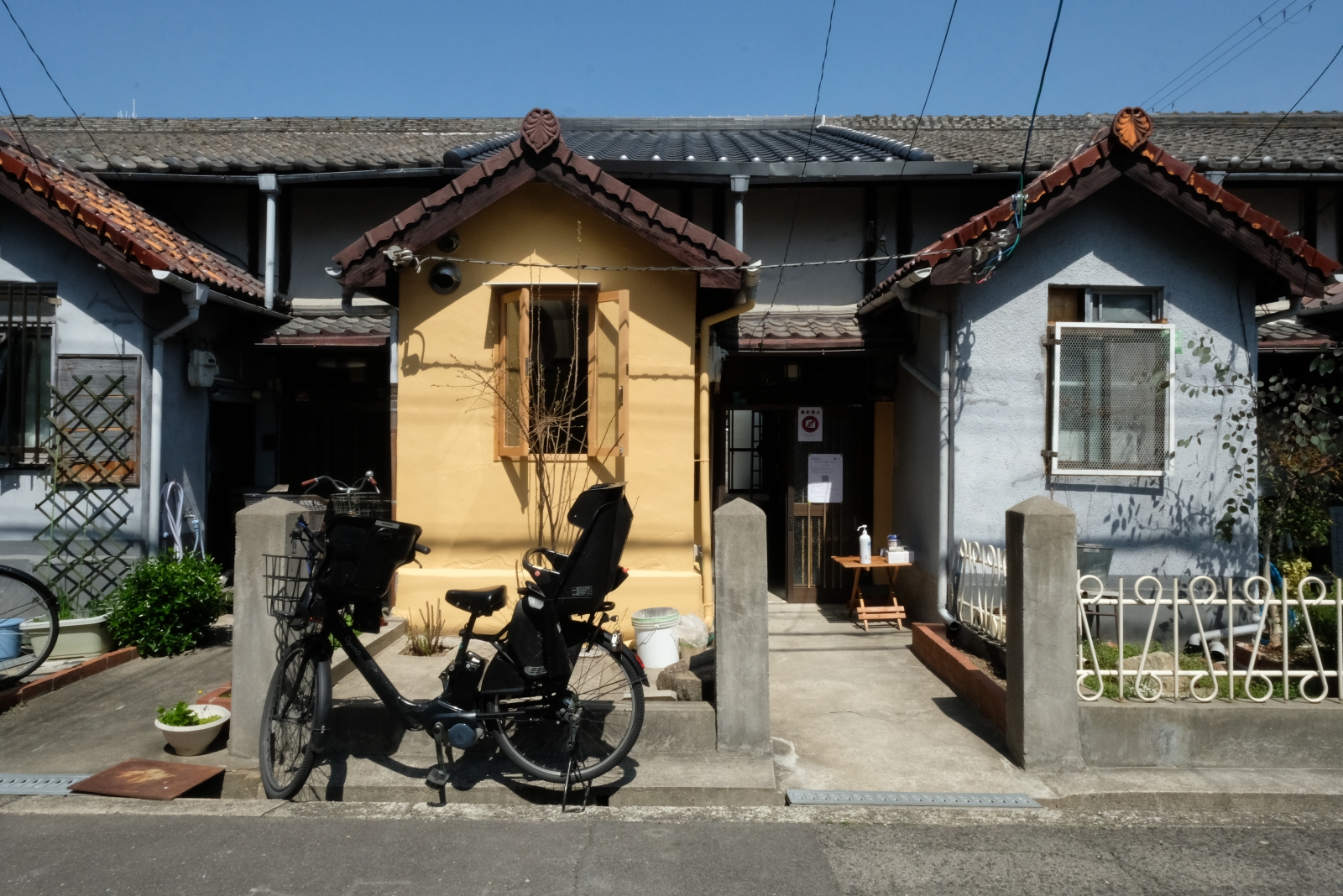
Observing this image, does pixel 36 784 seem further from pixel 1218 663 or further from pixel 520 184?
pixel 1218 663

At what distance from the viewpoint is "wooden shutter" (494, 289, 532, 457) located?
293 inches

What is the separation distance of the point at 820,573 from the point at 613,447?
12.4 feet

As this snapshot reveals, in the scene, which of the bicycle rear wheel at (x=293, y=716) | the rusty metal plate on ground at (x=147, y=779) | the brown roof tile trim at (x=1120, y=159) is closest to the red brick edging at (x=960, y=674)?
the brown roof tile trim at (x=1120, y=159)

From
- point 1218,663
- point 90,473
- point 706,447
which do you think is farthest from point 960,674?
point 90,473

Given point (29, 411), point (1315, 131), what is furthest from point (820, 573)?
point (1315, 131)

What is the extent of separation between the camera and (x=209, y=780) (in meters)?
4.93

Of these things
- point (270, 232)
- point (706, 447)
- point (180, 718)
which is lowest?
point (180, 718)

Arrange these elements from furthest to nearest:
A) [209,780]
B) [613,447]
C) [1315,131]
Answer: [1315,131] → [613,447] → [209,780]

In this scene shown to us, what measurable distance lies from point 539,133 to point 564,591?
4.08 meters

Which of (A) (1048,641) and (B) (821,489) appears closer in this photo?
(A) (1048,641)

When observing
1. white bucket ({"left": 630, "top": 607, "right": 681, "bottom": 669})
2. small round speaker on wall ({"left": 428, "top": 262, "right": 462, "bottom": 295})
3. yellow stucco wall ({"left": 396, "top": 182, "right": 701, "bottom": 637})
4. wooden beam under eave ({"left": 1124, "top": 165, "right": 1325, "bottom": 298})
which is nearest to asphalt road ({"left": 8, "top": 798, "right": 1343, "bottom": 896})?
white bucket ({"left": 630, "top": 607, "right": 681, "bottom": 669})

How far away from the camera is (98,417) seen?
8.18m

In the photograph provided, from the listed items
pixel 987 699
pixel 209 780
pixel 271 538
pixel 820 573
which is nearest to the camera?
pixel 209 780

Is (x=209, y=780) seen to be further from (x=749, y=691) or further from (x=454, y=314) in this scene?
(x=454, y=314)
